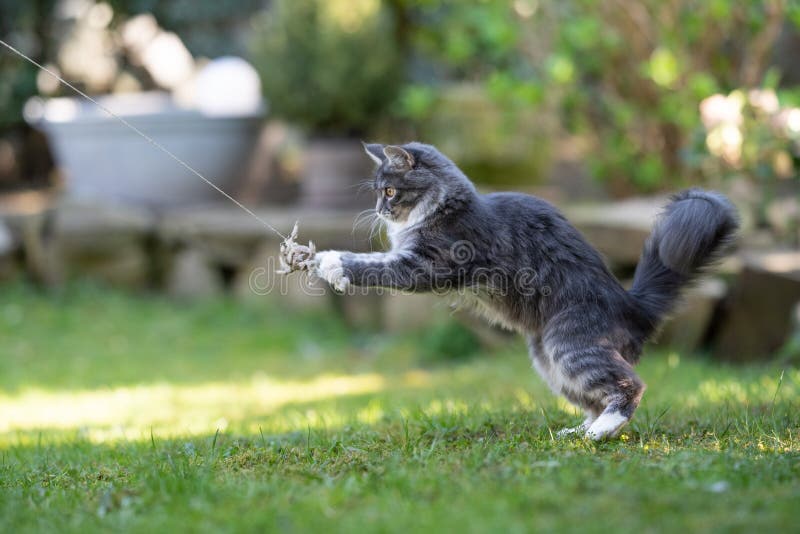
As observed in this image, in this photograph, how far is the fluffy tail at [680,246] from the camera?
379cm

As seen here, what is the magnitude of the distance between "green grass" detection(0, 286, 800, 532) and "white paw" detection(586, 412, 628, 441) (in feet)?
0.24

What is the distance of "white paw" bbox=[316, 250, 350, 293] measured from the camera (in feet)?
12.7

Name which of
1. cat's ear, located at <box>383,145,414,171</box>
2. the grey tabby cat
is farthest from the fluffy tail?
cat's ear, located at <box>383,145,414,171</box>

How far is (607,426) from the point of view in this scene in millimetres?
3727

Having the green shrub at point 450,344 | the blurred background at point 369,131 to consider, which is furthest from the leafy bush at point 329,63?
the green shrub at point 450,344

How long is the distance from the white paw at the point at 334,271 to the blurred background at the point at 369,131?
9.91 ft

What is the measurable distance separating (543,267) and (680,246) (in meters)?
0.58

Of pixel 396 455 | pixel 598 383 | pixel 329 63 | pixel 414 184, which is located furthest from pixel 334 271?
pixel 329 63

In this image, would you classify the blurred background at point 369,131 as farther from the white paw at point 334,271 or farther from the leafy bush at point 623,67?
the white paw at point 334,271

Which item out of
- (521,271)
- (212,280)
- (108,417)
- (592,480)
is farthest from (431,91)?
(592,480)

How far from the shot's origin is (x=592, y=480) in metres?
3.02

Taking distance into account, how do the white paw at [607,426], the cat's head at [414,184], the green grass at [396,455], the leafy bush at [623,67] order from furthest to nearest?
the leafy bush at [623,67], the cat's head at [414,184], the white paw at [607,426], the green grass at [396,455]

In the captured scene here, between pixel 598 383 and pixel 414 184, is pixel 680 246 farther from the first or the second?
pixel 414 184

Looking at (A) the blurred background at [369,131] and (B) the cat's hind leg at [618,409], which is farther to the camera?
(A) the blurred background at [369,131]
